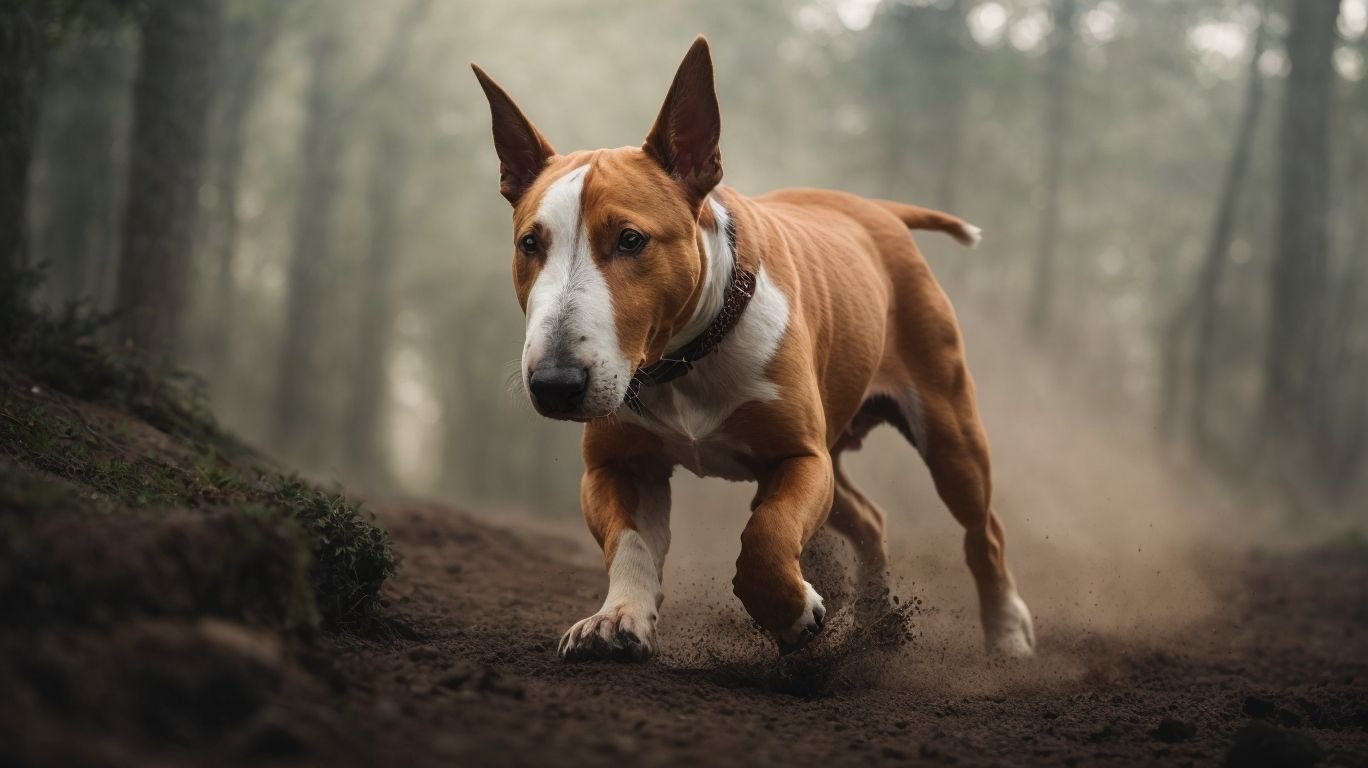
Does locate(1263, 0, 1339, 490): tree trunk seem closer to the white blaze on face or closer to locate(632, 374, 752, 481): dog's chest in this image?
locate(632, 374, 752, 481): dog's chest

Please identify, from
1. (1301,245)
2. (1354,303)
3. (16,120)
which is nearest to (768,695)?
(16,120)

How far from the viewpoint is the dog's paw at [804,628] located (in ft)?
14.4

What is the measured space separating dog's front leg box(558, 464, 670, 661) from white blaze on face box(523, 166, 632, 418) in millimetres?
896

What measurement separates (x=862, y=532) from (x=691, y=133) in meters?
2.95

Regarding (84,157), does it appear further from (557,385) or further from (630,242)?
(557,385)

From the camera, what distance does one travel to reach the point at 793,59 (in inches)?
1034

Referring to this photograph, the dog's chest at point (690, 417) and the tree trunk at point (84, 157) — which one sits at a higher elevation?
the tree trunk at point (84, 157)

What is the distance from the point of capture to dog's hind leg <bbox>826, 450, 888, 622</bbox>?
6434mm

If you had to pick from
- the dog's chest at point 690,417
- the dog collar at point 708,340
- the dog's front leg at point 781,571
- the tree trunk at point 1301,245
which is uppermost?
the tree trunk at point 1301,245

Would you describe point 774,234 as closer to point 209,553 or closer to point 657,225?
point 657,225

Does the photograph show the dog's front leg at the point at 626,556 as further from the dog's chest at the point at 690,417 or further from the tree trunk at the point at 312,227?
the tree trunk at the point at 312,227

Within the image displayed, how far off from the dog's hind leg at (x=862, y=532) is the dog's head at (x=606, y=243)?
8.01ft

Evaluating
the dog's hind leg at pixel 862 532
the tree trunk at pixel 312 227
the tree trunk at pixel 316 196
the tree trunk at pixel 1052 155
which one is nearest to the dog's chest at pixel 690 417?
the dog's hind leg at pixel 862 532

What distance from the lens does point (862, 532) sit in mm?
6711
